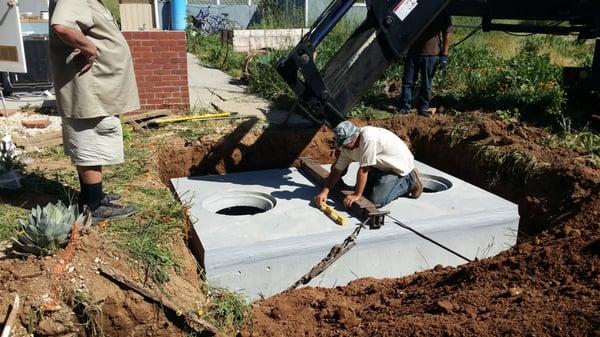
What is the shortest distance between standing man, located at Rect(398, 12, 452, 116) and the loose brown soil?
1.25 meters

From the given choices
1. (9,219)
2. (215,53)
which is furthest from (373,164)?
(215,53)

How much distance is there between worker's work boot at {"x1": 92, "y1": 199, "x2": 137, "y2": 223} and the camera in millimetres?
3803

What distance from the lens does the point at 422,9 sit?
5.10 metres

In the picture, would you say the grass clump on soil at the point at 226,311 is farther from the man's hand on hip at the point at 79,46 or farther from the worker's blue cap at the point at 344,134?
the man's hand on hip at the point at 79,46

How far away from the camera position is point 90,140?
3.67m

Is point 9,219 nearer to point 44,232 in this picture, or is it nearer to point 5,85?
point 44,232

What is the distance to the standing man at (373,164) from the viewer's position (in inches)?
182

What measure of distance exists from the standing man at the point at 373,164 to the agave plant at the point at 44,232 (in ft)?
7.56

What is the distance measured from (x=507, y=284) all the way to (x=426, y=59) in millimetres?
4173

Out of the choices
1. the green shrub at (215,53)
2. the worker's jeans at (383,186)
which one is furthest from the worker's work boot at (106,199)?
the green shrub at (215,53)

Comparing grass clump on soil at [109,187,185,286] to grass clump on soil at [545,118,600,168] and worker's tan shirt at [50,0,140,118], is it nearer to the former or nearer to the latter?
worker's tan shirt at [50,0,140,118]

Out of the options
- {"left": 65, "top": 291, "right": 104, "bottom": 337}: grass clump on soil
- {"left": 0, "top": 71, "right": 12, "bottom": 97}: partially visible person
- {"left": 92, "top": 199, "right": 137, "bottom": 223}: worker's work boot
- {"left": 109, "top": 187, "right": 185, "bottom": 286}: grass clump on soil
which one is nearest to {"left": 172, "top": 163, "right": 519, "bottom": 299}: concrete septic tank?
{"left": 109, "top": 187, "right": 185, "bottom": 286}: grass clump on soil

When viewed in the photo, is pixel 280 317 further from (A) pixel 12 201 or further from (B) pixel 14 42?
(B) pixel 14 42

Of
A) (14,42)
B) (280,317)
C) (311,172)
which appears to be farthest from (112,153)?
(14,42)
